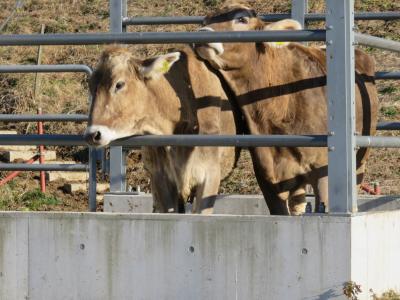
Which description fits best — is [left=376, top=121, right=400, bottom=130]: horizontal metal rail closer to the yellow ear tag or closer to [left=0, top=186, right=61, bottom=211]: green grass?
the yellow ear tag

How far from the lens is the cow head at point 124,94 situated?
9.09 m

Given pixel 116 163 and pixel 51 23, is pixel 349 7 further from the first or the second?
pixel 51 23

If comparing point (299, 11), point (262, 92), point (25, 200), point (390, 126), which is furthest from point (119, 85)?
point (25, 200)

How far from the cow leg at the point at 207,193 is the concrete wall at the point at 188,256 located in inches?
91.3

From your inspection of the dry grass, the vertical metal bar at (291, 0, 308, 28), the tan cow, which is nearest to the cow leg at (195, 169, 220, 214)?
the tan cow

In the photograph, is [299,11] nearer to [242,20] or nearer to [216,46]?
[242,20]

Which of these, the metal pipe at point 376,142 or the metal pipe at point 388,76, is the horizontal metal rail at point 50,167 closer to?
the metal pipe at point 388,76

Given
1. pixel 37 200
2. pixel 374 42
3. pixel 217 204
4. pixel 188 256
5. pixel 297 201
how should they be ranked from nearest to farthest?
pixel 188 256 → pixel 374 42 → pixel 297 201 → pixel 217 204 → pixel 37 200

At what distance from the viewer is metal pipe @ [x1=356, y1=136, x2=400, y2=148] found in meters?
7.30

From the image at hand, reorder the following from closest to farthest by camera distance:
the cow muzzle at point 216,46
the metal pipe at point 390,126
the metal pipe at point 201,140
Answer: the metal pipe at point 201,140, the cow muzzle at point 216,46, the metal pipe at point 390,126

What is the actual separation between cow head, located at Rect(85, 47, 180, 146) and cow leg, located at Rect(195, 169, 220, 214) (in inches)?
25.5

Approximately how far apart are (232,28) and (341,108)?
9.96ft

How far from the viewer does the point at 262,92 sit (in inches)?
394

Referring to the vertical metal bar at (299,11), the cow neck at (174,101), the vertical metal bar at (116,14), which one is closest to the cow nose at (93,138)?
the cow neck at (174,101)
